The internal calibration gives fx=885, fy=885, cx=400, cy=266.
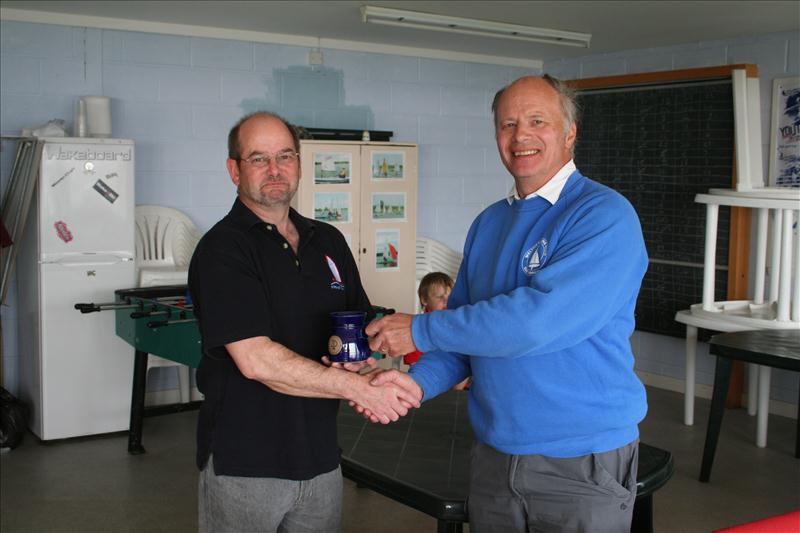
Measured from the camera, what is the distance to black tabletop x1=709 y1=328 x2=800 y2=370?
4258 millimetres

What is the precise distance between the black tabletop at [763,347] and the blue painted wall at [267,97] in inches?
54.2

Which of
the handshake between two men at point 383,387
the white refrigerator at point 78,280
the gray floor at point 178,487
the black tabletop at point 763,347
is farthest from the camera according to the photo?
the white refrigerator at point 78,280

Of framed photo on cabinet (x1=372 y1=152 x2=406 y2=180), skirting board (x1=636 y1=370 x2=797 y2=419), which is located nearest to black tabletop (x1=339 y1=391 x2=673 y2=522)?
framed photo on cabinet (x1=372 y1=152 x2=406 y2=180)

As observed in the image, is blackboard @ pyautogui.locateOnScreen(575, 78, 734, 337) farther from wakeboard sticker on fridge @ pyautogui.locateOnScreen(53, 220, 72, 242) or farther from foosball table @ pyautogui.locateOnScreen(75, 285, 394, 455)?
wakeboard sticker on fridge @ pyautogui.locateOnScreen(53, 220, 72, 242)

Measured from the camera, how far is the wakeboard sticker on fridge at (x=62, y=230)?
511 cm

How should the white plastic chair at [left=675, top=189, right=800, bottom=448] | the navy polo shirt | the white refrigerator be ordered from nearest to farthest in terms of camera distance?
the navy polo shirt < the white plastic chair at [left=675, top=189, right=800, bottom=448] < the white refrigerator

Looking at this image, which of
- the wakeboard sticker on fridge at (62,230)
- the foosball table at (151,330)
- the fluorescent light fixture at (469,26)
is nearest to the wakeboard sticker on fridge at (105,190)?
the wakeboard sticker on fridge at (62,230)

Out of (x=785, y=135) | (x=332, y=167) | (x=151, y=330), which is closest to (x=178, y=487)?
(x=151, y=330)

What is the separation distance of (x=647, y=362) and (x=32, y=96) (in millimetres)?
4810

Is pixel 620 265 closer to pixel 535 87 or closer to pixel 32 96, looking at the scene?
pixel 535 87

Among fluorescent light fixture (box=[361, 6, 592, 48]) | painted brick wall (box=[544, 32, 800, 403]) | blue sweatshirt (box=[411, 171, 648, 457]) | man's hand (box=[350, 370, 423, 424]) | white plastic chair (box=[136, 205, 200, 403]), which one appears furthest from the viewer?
painted brick wall (box=[544, 32, 800, 403])

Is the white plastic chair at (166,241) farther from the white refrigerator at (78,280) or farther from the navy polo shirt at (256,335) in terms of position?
the navy polo shirt at (256,335)

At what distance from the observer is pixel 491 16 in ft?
18.6

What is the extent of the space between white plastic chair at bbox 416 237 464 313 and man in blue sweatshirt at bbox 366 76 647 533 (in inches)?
190
